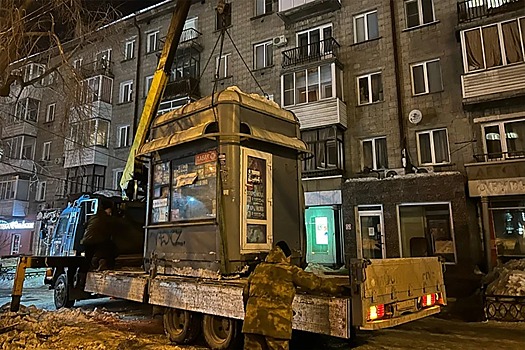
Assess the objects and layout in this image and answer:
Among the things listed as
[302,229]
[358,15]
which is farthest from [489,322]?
[358,15]

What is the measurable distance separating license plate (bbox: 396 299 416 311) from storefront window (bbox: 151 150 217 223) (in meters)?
3.44

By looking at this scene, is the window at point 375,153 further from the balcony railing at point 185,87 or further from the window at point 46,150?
the window at point 46,150

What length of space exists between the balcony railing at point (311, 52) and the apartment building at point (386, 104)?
0.22ft

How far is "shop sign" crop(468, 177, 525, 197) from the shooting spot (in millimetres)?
A: 14398

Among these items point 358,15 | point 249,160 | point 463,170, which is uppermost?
point 358,15

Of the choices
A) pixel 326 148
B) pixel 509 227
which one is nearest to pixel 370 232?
pixel 326 148

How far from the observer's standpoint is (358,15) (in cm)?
1984

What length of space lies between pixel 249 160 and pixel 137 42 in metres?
24.0

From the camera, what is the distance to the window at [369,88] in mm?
18828

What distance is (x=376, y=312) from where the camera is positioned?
4.96m

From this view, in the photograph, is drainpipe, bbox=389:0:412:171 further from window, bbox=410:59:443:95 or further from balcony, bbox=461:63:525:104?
balcony, bbox=461:63:525:104

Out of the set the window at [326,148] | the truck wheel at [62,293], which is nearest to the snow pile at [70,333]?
the truck wheel at [62,293]

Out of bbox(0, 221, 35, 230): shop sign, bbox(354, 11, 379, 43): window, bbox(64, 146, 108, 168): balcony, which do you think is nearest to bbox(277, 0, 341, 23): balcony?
bbox(354, 11, 379, 43): window

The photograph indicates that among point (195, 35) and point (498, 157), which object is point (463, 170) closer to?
point (498, 157)
